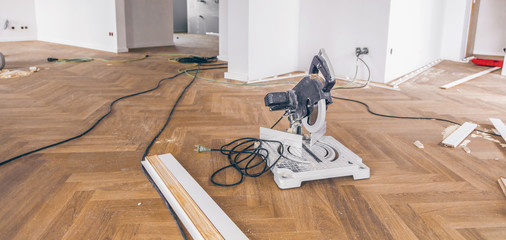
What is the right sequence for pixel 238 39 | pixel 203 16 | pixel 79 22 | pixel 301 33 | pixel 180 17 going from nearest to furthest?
pixel 238 39
pixel 301 33
pixel 79 22
pixel 203 16
pixel 180 17

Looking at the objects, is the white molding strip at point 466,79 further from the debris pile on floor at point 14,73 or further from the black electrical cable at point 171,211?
the debris pile on floor at point 14,73

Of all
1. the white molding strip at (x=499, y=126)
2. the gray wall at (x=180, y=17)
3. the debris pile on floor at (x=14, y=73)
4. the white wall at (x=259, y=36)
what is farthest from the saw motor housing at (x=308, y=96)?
the gray wall at (x=180, y=17)

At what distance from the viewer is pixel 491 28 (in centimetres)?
634

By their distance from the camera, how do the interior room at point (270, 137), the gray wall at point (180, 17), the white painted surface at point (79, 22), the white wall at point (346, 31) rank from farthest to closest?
1. the gray wall at point (180, 17)
2. the white painted surface at point (79, 22)
3. the white wall at point (346, 31)
4. the interior room at point (270, 137)

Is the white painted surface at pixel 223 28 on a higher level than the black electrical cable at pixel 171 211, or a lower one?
higher

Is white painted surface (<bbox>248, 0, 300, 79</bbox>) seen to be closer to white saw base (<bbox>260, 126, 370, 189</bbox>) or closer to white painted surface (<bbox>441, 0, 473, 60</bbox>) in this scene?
white saw base (<bbox>260, 126, 370, 189</bbox>)

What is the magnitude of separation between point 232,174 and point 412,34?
3.40 m

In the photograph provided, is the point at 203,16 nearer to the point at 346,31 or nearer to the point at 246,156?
the point at 346,31

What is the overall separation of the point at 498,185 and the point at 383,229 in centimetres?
69

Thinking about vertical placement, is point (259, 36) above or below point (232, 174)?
above

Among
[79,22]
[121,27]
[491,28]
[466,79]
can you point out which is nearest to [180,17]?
[79,22]

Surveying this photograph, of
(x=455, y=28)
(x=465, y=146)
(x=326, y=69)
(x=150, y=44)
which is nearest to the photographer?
(x=326, y=69)

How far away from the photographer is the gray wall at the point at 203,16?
369 inches

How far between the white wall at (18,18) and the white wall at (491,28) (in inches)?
320
